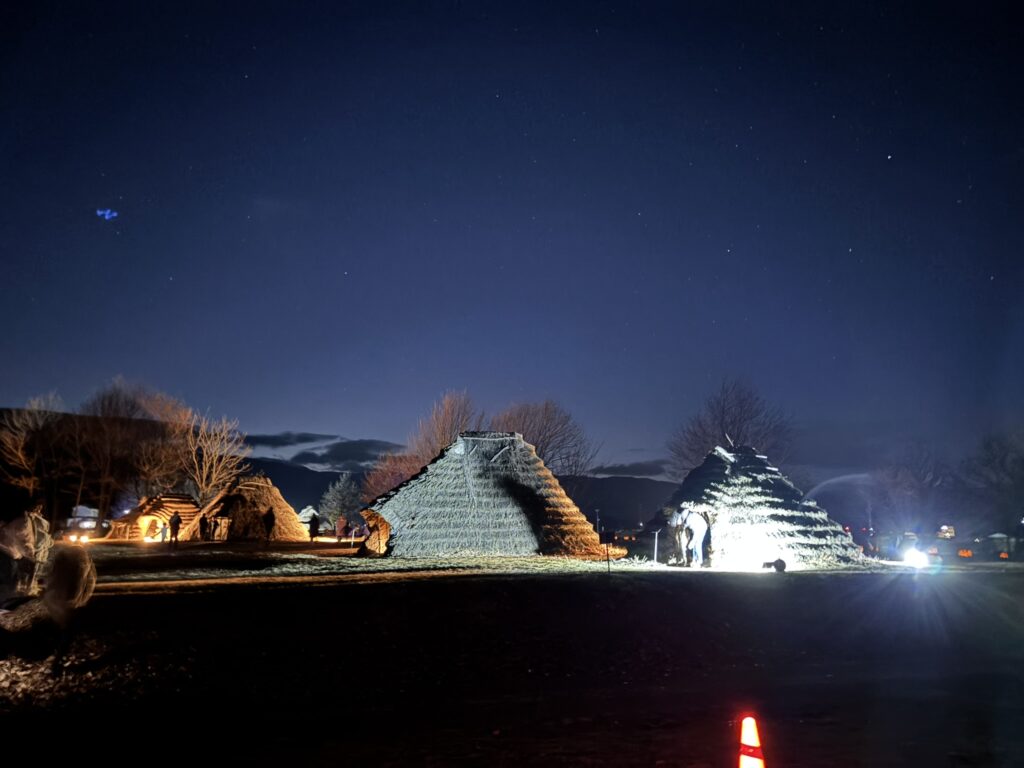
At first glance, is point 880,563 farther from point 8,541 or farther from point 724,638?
point 8,541

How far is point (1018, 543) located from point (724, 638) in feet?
97.9

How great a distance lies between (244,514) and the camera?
135ft

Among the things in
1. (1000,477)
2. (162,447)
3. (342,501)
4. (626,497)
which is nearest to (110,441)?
(162,447)

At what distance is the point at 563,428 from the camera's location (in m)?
58.6

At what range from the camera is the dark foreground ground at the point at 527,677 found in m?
8.53

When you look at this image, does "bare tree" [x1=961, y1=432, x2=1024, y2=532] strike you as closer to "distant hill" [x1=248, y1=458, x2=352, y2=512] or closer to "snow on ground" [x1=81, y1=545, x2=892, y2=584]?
"snow on ground" [x1=81, y1=545, x2=892, y2=584]

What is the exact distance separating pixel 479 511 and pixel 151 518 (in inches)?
1002

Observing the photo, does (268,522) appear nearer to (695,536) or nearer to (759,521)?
(695,536)

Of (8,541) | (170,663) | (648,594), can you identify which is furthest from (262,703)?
(648,594)

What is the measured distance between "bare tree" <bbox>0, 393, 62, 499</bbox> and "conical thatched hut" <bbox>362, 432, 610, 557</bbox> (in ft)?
113

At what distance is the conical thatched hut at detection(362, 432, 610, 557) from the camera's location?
27.7m

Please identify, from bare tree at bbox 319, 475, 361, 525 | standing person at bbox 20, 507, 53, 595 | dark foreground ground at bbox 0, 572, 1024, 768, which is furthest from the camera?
bare tree at bbox 319, 475, 361, 525

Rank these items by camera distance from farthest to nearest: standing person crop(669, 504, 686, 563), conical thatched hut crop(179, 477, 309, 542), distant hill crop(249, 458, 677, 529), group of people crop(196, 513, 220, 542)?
distant hill crop(249, 458, 677, 529) → group of people crop(196, 513, 220, 542) → conical thatched hut crop(179, 477, 309, 542) → standing person crop(669, 504, 686, 563)

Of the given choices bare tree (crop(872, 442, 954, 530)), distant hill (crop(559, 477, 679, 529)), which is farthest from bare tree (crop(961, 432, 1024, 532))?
distant hill (crop(559, 477, 679, 529))
